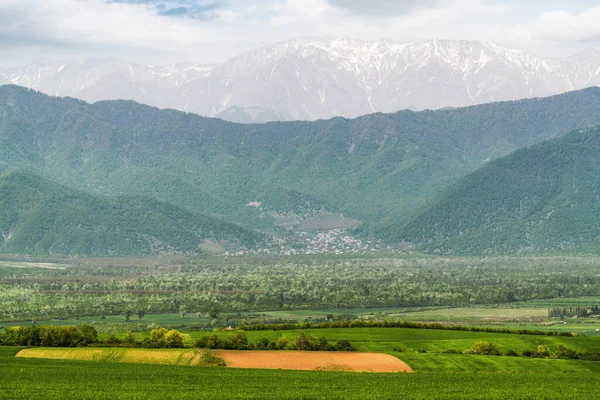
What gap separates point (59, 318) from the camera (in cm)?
17475

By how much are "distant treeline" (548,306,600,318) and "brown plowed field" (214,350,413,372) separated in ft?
258

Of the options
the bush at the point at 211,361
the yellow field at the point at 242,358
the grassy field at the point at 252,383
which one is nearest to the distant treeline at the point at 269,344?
the yellow field at the point at 242,358

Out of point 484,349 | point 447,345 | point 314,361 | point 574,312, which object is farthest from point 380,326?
point 574,312

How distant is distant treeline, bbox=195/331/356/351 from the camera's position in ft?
378

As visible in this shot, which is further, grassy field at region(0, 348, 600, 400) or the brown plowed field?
the brown plowed field

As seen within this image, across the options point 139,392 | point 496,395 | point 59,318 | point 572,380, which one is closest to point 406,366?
point 572,380

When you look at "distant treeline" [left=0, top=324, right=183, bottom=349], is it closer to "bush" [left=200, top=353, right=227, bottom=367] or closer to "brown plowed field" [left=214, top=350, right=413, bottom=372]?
"brown plowed field" [left=214, top=350, right=413, bottom=372]

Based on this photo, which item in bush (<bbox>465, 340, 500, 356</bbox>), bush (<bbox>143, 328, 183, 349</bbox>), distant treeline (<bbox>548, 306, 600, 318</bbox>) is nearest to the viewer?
bush (<bbox>143, 328, 183, 349</bbox>)

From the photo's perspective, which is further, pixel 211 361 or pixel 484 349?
pixel 484 349

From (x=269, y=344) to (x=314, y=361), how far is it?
1220 cm

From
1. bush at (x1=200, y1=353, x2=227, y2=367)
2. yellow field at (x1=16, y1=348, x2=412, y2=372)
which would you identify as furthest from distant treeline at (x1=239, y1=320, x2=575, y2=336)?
bush at (x1=200, y1=353, x2=227, y2=367)

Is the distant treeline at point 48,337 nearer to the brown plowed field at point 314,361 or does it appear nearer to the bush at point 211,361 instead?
the brown plowed field at point 314,361

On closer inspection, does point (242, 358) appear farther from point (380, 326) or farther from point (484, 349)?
point (380, 326)

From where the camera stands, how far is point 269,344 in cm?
11806
